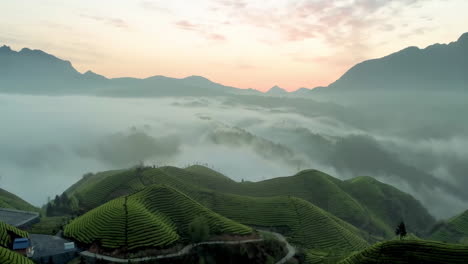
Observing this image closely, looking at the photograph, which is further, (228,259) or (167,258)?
(228,259)

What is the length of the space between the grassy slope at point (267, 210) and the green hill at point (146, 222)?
76.3ft

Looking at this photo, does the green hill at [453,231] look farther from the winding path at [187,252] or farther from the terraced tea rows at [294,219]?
the winding path at [187,252]

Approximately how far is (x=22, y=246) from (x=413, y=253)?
234 feet

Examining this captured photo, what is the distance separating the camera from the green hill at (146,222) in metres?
82.2

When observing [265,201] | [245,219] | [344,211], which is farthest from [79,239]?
[344,211]

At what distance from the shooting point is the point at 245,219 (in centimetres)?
12181

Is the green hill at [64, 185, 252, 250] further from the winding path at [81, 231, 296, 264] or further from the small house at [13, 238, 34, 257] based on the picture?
the small house at [13, 238, 34, 257]

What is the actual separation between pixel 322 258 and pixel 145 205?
46.6 meters

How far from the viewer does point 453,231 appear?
153000 mm

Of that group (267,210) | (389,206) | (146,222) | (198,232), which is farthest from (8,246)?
(389,206)

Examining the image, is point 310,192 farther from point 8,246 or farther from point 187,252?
point 8,246

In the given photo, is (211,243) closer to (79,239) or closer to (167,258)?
(167,258)

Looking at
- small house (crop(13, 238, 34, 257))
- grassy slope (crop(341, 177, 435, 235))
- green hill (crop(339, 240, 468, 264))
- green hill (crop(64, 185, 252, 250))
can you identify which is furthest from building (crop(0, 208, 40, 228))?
grassy slope (crop(341, 177, 435, 235))

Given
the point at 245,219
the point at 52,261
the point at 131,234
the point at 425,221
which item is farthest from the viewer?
the point at 425,221
